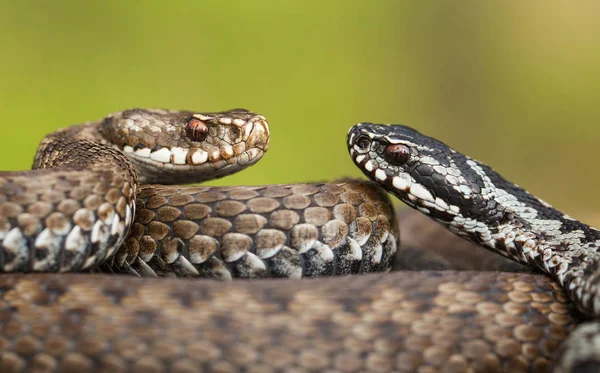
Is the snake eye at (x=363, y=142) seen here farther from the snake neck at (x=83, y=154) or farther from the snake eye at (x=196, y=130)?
the snake neck at (x=83, y=154)

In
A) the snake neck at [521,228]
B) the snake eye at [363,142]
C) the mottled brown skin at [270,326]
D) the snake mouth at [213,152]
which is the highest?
the snake eye at [363,142]

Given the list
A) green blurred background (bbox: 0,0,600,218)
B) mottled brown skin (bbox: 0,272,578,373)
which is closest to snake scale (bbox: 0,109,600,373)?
mottled brown skin (bbox: 0,272,578,373)

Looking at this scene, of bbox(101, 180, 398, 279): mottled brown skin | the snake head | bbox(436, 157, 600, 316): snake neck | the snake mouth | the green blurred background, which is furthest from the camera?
the green blurred background

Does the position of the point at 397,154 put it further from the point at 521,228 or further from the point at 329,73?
the point at 329,73

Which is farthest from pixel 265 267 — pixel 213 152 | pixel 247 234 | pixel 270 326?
pixel 213 152

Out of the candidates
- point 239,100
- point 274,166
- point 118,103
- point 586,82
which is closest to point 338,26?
point 239,100

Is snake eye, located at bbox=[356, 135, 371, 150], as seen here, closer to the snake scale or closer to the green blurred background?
the snake scale

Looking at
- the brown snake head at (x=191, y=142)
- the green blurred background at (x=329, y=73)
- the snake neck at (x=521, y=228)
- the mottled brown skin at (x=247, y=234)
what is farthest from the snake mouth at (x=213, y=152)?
the green blurred background at (x=329, y=73)

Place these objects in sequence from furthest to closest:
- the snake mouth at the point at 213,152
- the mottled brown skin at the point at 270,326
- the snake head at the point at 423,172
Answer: the snake mouth at the point at 213,152 → the snake head at the point at 423,172 → the mottled brown skin at the point at 270,326
